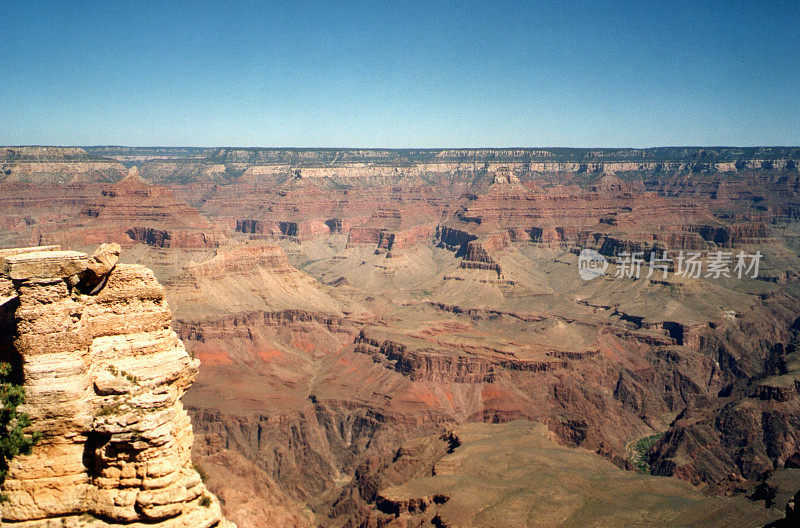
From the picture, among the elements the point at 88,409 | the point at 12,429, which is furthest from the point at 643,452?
Answer: the point at 12,429

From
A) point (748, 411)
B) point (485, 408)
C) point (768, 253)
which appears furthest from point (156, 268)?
point (768, 253)

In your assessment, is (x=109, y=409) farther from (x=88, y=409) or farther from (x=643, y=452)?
(x=643, y=452)

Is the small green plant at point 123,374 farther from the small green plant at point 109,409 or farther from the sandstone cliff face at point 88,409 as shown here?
the small green plant at point 109,409

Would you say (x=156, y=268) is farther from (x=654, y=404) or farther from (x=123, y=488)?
(x=123, y=488)

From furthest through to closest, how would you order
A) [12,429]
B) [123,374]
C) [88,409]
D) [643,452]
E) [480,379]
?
[480,379]
[643,452]
[123,374]
[88,409]
[12,429]

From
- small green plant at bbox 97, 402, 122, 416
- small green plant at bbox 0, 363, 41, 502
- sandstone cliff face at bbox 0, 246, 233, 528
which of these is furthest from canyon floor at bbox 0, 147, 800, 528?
small green plant at bbox 0, 363, 41, 502

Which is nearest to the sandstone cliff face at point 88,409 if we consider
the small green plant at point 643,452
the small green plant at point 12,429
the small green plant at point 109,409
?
the small green plant at point 109,409
